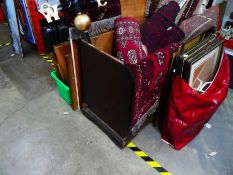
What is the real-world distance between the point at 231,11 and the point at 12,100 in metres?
2.54

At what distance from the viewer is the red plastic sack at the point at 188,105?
1339 millimetres

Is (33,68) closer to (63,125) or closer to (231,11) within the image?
(63,125)

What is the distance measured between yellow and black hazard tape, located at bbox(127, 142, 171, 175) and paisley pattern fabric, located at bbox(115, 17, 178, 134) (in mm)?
181

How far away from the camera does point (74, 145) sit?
1.61m

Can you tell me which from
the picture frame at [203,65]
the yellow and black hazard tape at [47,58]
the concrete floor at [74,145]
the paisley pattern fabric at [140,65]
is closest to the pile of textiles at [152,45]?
the paisley pattern fabric at [140,65]

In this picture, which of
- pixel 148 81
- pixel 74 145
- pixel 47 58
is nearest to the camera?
pixel 148 81

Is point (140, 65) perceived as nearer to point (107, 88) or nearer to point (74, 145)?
point (107, 88)

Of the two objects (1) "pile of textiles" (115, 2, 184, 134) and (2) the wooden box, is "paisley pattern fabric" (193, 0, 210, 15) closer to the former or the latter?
(1) "pile of textiles" (115, 2, 184, 134)

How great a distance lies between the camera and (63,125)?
177 cm

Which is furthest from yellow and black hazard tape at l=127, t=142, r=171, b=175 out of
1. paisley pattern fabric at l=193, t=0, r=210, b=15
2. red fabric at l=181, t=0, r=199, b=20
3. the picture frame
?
paisley pattern fabric at l=193, t=0, r=210, b=15

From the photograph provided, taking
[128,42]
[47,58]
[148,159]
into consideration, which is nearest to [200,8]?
[128,42]

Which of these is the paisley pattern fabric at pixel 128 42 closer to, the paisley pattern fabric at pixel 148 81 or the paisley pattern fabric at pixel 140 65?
the paisley pattern fabric at pixel 140 65

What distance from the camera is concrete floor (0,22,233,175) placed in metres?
1.47

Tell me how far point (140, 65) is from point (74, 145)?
849 mm
